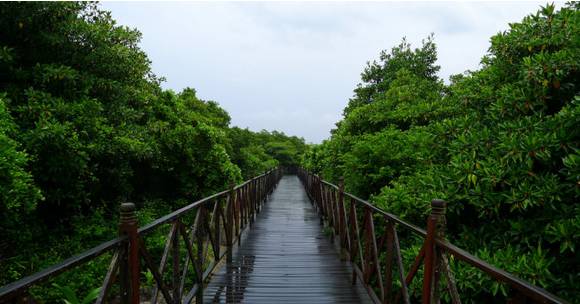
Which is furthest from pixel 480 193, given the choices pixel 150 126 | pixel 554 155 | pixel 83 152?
pixel 150 126

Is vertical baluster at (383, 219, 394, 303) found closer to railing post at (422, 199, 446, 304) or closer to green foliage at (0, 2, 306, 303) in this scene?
railing post at (422, 199, 446, 304)

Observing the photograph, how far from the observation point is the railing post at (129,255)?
89.7 inches

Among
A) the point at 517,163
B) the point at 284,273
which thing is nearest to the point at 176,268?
the point at 284,273

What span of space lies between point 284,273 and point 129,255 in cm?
309

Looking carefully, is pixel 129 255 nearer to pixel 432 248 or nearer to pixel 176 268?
pixel 176 268

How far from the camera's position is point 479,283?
2.61 meters

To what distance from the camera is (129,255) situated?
7.58 feet

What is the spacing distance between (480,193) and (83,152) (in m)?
5.15

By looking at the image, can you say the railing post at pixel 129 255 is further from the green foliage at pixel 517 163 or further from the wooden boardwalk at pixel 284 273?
the green foliage at pixel 517 163

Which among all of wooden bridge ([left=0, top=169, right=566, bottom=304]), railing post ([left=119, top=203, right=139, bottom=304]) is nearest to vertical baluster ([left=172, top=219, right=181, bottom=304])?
wooden bridge ([left=0, top=169, right=566, bottom=304])

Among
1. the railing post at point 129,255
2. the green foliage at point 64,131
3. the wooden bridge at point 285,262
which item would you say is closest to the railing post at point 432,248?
the wooden bridge at point 285,262

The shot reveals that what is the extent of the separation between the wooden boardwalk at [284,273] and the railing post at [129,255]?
1890 millimetres

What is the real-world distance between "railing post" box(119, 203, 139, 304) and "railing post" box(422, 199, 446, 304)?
192 centimetres

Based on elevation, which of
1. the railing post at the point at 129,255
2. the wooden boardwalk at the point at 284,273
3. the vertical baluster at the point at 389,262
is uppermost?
the railing post at the point at 129,255
